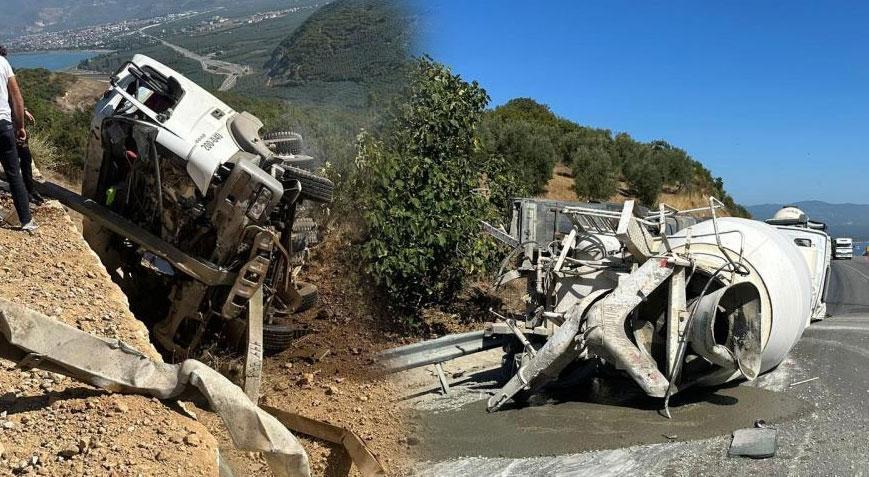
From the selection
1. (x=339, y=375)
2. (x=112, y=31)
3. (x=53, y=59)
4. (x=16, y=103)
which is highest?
(x=112, y=31)

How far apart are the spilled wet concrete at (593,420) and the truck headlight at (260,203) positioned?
2227mm

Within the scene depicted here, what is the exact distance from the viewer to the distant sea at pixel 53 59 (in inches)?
360

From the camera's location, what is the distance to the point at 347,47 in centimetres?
928

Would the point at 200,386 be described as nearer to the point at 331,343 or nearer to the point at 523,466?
the point at 523,466

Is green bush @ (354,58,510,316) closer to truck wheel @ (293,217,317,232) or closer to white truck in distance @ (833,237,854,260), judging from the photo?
truck wheel @ (293,217,317,232)

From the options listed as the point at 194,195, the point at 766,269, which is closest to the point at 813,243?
the point at 766,269

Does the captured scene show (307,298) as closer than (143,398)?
No

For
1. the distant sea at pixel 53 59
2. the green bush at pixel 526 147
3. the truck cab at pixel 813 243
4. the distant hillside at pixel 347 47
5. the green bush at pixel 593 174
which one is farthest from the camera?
the green bush at pixel 593 174

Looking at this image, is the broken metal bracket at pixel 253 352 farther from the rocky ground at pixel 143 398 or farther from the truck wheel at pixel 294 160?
the truck wheel at pixel 294 160

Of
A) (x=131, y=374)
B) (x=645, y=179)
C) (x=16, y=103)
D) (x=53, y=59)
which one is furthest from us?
(x=645, y=179)

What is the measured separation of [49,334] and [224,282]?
2.16m

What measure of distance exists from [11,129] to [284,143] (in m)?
2.66

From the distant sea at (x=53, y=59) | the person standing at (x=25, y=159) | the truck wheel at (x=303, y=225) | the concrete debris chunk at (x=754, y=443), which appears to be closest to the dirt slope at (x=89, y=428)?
the person standing at (x=25, y=159)

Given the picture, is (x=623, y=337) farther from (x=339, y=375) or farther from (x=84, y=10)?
(x=84, y=10)
